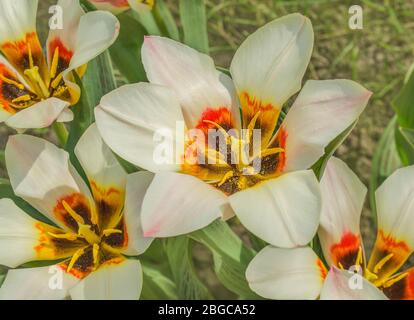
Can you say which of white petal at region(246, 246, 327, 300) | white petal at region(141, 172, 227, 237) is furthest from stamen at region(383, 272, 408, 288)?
white petal at region(141, 172, 227, 237)

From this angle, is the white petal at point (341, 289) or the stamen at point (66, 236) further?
the stamen at point (66, 236)

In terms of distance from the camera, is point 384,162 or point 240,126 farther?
point 384,162


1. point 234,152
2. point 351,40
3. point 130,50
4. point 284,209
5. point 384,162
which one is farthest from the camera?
point 351,40

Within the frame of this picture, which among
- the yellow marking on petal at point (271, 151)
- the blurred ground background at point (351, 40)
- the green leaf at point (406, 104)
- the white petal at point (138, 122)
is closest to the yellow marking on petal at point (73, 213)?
the white petal at point (138, 122)

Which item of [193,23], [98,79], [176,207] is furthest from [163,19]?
[176,207]

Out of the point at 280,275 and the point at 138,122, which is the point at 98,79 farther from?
the point at 280,275

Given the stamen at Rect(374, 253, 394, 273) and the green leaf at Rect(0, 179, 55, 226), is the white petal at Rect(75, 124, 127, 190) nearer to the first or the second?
the green leaf at Rect(0, 179, 55, 226)

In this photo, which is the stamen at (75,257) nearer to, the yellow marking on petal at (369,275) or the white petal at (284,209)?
the white petal at (284,209)
